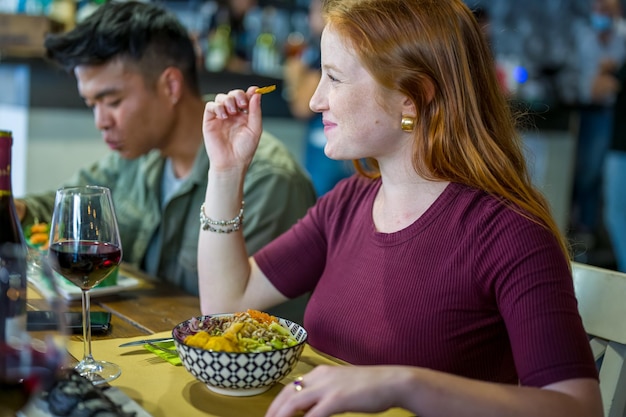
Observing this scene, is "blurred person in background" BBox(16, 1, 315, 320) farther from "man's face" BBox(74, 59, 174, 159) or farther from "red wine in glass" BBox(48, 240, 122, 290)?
"red wine in glass" BBox(48, 240, 122, 290)

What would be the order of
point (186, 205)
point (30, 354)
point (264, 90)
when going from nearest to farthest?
point (30, 354)
point (264, 90)
point (186, 205)

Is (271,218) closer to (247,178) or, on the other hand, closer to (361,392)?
(247,178)

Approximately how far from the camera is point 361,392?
844 mm

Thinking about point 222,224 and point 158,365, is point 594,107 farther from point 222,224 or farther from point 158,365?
point 158,365

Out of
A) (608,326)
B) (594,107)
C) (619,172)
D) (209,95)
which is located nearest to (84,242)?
(608,326)

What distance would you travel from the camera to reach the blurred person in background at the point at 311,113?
4426 millimetres

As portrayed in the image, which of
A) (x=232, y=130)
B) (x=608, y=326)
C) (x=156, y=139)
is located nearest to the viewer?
(x=608, y=326)

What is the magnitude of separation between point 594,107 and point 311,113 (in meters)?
2.16

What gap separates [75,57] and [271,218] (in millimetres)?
690

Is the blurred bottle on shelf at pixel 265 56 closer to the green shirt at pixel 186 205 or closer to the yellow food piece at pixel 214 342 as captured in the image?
the green shirt at pixel 186 205

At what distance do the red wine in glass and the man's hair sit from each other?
42.0 inches

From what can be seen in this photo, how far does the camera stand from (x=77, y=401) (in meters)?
0.83

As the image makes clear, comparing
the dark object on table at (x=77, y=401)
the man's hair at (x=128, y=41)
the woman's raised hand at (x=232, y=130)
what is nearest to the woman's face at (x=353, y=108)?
the woman's raised hand at (x=232, y=130)

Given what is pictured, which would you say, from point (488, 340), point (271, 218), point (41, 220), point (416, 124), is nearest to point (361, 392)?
point (488, 340)
